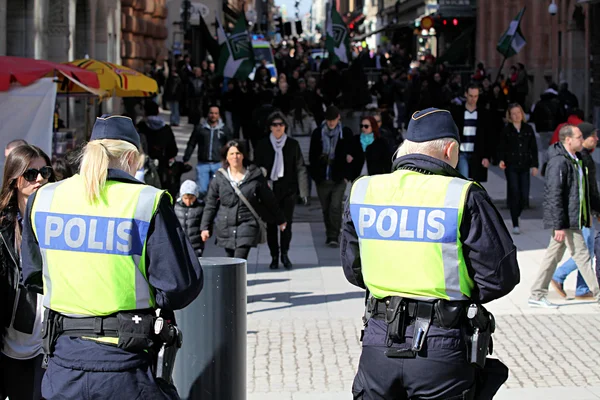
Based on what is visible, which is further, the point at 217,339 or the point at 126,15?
the point at 126,15

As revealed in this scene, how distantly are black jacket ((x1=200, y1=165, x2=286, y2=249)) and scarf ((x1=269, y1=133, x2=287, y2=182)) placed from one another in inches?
99.7

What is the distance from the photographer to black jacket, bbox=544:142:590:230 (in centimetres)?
1021

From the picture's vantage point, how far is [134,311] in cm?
443

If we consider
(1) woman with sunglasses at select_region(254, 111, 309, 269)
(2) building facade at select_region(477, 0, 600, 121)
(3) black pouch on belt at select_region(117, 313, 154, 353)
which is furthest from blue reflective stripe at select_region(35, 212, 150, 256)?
(2) building facade at select_region(477, 0, 600, 121)

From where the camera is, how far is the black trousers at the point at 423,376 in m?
4.55

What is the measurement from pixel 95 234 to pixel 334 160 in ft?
32.5

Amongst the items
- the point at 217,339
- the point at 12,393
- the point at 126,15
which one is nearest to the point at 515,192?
the point at 217,339

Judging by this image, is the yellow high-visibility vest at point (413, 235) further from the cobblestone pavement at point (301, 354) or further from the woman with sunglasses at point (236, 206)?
the woman with sunglasses at point (236, 206)

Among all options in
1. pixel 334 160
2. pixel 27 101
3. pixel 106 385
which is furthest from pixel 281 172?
pixel 106 385

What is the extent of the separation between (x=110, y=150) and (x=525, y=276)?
27.6ft

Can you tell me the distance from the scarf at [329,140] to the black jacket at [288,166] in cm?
89

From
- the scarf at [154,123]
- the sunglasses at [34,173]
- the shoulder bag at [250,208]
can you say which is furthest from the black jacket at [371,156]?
the sunglasses at [34,173]

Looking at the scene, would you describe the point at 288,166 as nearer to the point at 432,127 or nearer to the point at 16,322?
the point at 16,322

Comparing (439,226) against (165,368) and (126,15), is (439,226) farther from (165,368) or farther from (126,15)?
(126,15)
